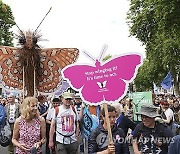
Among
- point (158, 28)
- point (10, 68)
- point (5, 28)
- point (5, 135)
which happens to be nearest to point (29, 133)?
point (5, 135)

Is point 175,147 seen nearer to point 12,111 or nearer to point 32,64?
point 32,64

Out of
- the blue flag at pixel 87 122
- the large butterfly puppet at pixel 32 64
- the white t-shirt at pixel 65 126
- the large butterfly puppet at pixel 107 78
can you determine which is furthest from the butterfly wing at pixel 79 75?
the blue flag at pixel 87 122

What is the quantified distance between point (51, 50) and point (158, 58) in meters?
25.0

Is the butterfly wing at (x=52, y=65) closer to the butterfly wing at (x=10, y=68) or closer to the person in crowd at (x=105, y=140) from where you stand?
the butterfly wing at (x=10, y=68)

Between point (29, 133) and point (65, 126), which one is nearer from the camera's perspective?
point (29, 133)

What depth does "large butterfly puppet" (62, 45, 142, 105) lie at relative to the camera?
4.61 meters

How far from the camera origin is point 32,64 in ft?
23.1

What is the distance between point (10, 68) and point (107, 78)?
10.0ft

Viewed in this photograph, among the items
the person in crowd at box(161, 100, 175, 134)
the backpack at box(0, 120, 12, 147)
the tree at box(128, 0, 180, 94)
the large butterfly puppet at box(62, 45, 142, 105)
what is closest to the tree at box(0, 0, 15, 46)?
the tree at box(128, 0, 180, 94)

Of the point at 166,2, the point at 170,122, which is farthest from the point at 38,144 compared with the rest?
the point at 166,2

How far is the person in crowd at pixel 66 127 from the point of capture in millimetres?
6414

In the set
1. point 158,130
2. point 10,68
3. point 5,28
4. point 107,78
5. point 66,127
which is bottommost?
point 66,127

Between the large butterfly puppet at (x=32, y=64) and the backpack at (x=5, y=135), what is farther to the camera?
the large butterfly puppet at (x=32, y=64)

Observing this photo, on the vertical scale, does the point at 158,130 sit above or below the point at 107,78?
below
